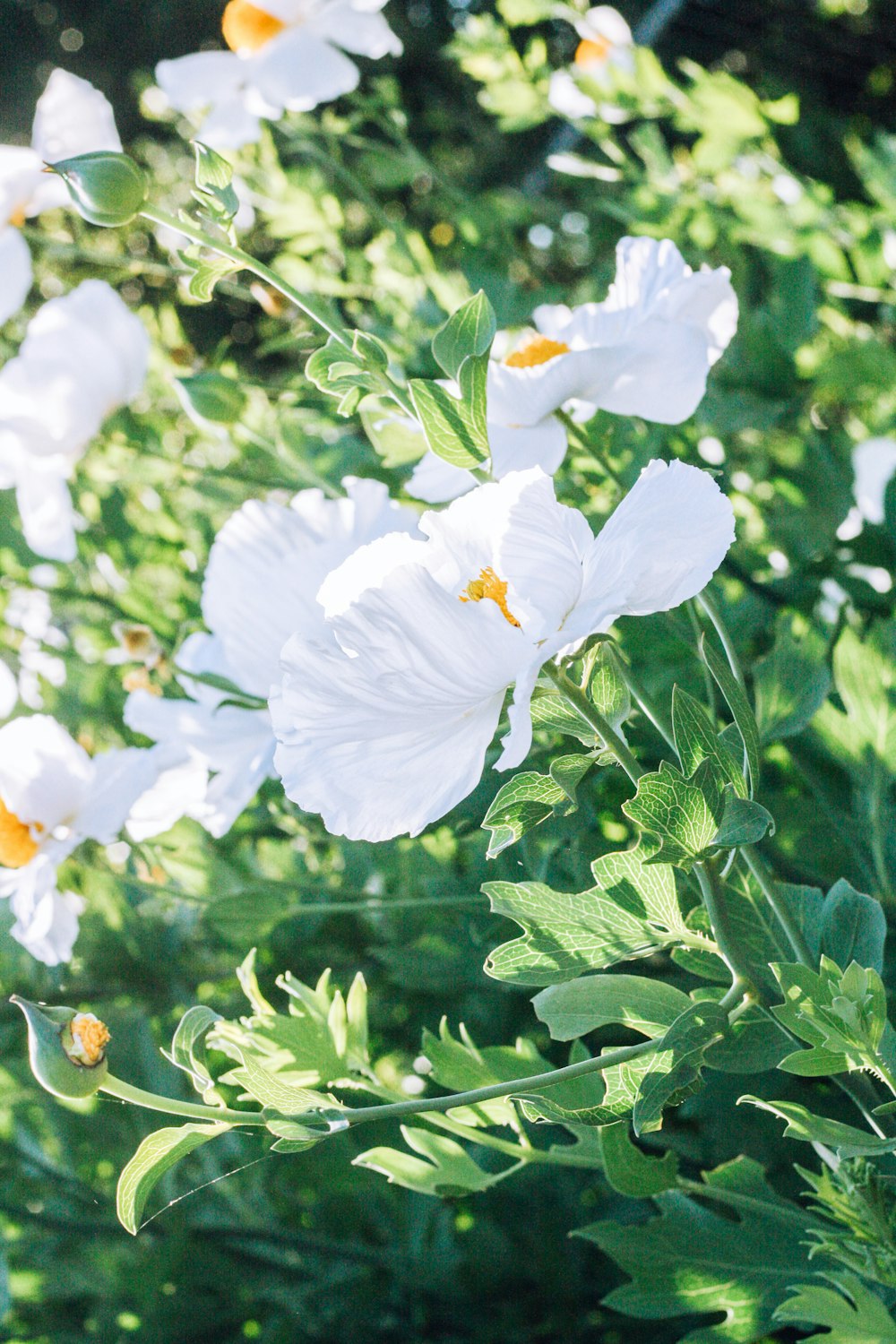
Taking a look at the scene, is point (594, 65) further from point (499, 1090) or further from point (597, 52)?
point (499, 1090)

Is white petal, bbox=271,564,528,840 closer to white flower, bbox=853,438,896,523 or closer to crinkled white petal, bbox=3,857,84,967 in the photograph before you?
crinkled white petal, bbox=3,857,84,967

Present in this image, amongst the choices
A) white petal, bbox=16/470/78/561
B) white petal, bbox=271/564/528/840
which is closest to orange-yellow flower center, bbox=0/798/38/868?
white petal, bbox=16/470/78/561

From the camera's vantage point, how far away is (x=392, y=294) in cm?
81

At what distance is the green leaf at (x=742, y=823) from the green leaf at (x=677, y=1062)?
0.04m

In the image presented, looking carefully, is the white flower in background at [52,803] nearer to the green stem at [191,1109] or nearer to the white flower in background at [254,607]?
the white flower in background at [254,607]

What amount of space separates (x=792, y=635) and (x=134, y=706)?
27 cm

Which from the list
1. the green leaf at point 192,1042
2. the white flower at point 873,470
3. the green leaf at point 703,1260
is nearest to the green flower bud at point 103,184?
the green leaf at point 192,1042

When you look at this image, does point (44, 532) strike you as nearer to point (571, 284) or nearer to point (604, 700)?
point (604, 700)

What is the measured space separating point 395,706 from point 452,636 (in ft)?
0.07

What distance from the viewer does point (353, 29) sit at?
61 cm

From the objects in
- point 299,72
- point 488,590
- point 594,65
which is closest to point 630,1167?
point 488,590

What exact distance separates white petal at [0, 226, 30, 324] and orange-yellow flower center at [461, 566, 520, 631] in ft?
1.02

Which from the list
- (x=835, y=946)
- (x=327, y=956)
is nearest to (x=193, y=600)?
(x=327, y=956)

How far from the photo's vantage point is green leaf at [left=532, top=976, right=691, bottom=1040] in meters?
0.28
